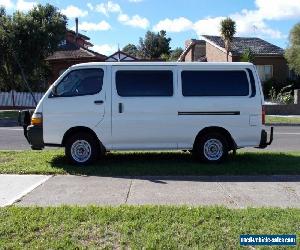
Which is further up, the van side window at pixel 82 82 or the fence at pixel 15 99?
the van side window at pixel 82 82

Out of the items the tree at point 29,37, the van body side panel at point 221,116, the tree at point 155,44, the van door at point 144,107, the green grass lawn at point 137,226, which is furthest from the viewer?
the tree at point 155,44

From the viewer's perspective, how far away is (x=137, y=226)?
573cm

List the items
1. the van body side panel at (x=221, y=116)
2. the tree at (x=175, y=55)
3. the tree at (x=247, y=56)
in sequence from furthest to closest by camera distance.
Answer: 1. the tree at (x=175, y=55)
2. the tree at (x=247, y=56)
3. the van body side panel at (x=221, y=116)

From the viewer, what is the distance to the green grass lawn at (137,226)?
5.26 metres

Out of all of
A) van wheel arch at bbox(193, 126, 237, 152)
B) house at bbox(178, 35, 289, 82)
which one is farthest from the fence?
van wheel arch at bbox(193, 126, 237, 152)

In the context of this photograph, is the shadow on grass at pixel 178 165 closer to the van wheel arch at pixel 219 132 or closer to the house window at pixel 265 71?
the van wheel arch at pixel 219 132

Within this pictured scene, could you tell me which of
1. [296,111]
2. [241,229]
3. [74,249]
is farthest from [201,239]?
[296,111]

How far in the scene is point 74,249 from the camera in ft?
16.7

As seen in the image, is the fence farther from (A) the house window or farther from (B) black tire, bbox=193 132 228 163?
(B) black tire, bbox=193 132 228 163

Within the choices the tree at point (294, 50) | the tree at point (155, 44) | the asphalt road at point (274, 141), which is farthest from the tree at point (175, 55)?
the asphalt road at point (274, 141)

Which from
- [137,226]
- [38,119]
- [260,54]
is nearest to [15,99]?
[260,54]

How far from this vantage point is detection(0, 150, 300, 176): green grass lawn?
924 cm

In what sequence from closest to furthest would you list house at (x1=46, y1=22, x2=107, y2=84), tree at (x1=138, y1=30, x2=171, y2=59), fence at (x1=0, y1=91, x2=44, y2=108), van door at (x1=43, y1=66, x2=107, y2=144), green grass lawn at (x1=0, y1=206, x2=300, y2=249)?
green grass lawn at (x1=0, y1=206, x2=300, y2=249) < van door at (x1=43, y1=66, x2=107, y2=144) < fence at (x1=0, y1=91, x2=44, y2=108) < house at (x1=46, y1=22, x2=107, y2=84) < tree at (x1=138, y1=30, x2=171, y2=59)

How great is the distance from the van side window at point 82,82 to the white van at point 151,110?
0.8 inches
